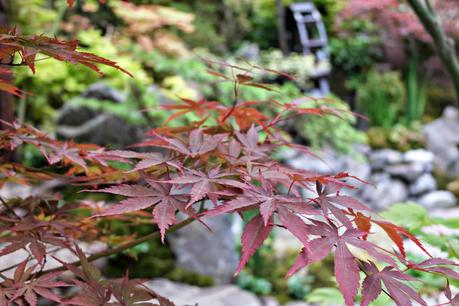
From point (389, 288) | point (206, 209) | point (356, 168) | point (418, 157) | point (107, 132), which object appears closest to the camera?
point (389, 288)

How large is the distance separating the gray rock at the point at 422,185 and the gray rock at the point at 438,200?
11 cm

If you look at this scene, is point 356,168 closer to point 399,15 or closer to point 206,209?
point 399,15

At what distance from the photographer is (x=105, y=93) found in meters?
3.63

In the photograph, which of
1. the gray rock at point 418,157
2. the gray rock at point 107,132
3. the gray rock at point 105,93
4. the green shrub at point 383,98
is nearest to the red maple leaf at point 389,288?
the gray rock at point 107,132

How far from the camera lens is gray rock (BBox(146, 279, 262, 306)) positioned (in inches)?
101

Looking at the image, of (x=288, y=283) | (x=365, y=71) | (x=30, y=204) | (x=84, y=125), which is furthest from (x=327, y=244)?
(x=365, y=71)

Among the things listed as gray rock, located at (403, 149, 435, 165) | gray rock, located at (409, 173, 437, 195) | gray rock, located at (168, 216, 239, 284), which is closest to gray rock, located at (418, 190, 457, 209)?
gray rock, located at (409, 173, 437, 195)

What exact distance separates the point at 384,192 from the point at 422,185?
0.48 m

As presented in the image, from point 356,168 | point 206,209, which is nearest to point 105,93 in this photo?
point 356,168

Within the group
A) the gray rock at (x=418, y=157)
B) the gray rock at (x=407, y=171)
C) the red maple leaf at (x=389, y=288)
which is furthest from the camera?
the gray rock at (x=418, y=157)

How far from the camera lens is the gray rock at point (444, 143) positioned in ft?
18.5

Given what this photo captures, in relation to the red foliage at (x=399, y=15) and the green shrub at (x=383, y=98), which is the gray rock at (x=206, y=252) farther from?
the red foliage at (x=399, y=15)

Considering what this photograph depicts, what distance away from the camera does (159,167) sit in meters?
0.67

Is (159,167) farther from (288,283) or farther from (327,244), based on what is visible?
(288,283)
